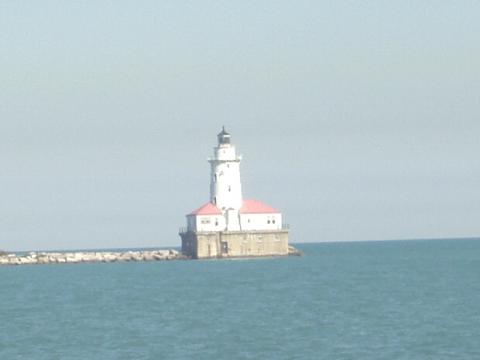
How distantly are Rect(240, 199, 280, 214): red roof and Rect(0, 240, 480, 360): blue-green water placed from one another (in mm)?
13190

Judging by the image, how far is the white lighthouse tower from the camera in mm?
110938

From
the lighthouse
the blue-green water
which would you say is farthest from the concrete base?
the blue-green water

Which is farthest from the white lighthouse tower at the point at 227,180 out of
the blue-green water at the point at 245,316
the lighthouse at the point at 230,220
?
the blue-green water at the point at 245,316

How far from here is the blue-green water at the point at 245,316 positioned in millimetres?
48094

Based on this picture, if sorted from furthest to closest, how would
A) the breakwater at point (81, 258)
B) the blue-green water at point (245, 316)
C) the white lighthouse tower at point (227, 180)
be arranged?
the breakwater at point (81, 258)
the white lighthouse tower at point (227, 180)
the blue-green water at point (245, 316)

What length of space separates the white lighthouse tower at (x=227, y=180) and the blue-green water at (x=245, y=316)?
40.1 feet

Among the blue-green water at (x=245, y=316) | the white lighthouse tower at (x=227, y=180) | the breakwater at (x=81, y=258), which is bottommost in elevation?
the blue-green water at (x=245, y=316)

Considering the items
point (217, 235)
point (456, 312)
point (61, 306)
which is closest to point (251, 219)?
point (217, 235)

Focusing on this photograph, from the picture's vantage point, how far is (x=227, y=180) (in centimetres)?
11144

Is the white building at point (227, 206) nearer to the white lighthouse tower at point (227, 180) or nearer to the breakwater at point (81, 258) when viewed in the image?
the white lighthouse tower at point (227, 180)

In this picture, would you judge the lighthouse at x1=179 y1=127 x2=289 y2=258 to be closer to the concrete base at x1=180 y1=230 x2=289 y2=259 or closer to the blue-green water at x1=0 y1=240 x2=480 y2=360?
the concrete base at x1=180 y1=230 x2=289 y2=259

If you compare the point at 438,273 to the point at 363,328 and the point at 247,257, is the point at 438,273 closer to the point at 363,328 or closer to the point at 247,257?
the point at 247,257

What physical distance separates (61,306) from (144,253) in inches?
2335

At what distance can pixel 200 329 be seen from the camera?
180 ft
